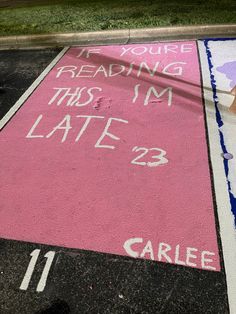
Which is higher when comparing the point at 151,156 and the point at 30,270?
the point at 151,156

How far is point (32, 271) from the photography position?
269cm

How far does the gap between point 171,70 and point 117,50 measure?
4.98 feet

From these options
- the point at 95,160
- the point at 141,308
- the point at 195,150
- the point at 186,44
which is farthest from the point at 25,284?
the point at 186,44

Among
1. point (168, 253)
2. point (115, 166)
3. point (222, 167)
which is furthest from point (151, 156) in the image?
point (168, 253)

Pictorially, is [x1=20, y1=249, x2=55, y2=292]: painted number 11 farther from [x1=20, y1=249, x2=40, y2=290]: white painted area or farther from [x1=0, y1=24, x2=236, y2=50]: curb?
[x1=0, y1=24, x2=236, y2=50]: curb

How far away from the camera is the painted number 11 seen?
102 inches

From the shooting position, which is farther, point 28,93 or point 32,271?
point 28,93

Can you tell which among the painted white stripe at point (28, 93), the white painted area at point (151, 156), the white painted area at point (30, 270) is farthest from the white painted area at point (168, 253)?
the painted white stripe at point (28, 93)

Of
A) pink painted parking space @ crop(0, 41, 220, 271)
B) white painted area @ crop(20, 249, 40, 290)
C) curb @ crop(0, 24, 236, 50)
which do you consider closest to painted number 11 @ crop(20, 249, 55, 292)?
white painted area @ crop(20, 249, 40, 290)

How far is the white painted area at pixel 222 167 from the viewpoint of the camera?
8.41ft

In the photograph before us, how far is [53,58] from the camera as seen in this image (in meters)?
6.69

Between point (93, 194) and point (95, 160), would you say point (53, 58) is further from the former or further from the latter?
point (93, 194)

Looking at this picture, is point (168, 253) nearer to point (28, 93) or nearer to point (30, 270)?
point (30, 270)

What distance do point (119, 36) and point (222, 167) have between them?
188 inches
